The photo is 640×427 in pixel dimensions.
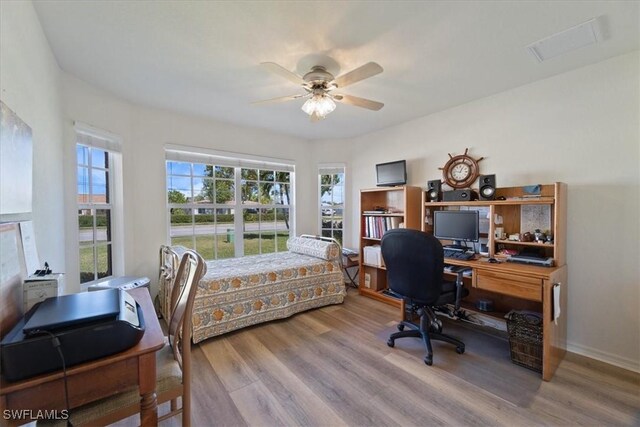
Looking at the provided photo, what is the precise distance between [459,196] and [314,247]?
72.2 inches

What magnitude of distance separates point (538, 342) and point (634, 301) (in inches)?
31.7

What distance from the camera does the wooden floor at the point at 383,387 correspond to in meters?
1.56

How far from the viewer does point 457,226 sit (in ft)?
8.99

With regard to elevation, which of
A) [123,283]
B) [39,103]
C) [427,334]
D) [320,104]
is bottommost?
[427,334]

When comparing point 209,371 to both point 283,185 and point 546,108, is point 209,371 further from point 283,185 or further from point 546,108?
point 546,108

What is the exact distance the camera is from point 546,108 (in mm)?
2371

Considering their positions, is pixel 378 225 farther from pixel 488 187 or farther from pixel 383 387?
pixel 383 387

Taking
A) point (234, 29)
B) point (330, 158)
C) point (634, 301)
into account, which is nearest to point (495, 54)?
point (234, 29)

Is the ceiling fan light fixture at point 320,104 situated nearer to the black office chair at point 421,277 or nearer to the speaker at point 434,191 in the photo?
the black office chair at point 421,277

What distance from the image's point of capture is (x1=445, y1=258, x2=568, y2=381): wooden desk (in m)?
1.88

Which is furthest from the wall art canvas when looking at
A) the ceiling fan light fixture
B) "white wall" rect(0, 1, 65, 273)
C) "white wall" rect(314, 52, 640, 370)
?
"white wall" rect(314, 52, 640, 370)

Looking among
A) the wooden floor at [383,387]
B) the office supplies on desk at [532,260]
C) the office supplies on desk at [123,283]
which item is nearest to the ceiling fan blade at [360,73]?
the office supplies on desk at [532,260]

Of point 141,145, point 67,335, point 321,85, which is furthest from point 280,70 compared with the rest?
point 141,145

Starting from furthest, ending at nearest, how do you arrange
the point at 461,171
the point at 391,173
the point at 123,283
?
the point at 391,173
the point at 461,171
the point at 123,283
